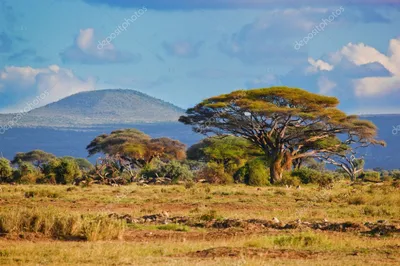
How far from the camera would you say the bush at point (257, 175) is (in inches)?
1619

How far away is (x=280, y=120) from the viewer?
4206 cm

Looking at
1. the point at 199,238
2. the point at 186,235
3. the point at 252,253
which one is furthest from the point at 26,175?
the point at 252,253

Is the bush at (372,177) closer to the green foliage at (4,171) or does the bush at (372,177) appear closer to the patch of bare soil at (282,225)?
the green foliage at (4,171)

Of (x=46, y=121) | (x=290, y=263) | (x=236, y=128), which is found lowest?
(x=290, y=263)

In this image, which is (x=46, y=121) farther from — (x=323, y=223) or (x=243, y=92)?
(x=323, y=223)

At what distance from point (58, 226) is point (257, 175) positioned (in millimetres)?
27489

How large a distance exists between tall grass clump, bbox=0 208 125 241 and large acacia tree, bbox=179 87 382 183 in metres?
26.6

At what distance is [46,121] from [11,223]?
18697 centimetres

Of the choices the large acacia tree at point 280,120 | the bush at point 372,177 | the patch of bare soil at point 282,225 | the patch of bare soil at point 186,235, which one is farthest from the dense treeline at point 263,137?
the patch of bare soil at point 186,235

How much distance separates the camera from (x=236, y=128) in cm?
4328

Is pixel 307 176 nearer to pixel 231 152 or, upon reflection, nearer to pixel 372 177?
pixel 231 152

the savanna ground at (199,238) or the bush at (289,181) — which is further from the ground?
the bush at (289,181)

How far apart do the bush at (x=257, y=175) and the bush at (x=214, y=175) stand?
49.6 inches

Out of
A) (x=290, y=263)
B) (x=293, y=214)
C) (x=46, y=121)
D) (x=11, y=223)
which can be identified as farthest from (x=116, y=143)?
(x=46, y=121)
